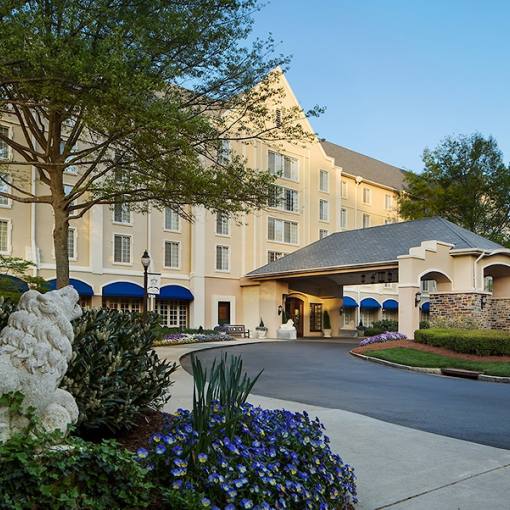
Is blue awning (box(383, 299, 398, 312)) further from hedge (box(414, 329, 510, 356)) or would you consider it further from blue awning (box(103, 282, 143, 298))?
hedge (box(414, 329, 510, 356))

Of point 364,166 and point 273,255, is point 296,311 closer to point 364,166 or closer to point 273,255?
point 273,255

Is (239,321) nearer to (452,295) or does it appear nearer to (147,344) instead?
(452,295)

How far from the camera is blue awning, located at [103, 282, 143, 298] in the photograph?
34469mm

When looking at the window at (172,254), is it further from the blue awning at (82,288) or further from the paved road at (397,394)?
the paved road at (397,394)

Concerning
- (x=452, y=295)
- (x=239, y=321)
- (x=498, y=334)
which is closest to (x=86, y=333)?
(x=498, y=334)

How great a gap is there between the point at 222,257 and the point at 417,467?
1397 inches

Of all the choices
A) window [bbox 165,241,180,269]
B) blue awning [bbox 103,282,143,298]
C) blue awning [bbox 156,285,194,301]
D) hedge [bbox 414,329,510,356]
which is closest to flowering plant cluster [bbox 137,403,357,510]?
hedge [bbox 414,329,510,356]

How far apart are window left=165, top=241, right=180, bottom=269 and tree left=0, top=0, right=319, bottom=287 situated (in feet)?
63.0

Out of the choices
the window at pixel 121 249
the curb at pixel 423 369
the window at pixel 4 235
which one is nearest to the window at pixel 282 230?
the window at pixel 121 249

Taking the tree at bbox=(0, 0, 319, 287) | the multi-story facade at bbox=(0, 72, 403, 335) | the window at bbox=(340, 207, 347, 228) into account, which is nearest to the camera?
the tree at bbox=(0, 0, 319, 287)

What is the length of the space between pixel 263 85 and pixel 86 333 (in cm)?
1284

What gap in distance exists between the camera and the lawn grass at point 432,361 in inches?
700

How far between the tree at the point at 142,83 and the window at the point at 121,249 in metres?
16.7

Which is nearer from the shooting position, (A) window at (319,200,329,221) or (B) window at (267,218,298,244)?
(B) window at (267,218,298,244)
